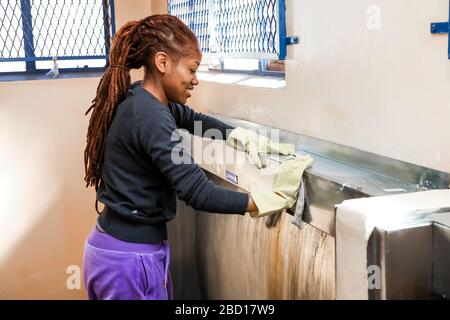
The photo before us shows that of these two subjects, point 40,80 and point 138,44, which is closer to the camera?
point 138,44

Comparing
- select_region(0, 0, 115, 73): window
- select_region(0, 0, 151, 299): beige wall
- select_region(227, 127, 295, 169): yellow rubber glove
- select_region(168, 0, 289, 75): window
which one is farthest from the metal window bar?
select_region(0, 0, 151, 299): beige wall

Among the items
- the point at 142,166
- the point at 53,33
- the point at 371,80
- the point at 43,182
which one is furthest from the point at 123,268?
the point at 53,33

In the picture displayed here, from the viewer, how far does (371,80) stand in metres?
1.33

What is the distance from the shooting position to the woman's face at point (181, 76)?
138 centimetres

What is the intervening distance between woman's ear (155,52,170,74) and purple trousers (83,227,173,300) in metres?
0.46

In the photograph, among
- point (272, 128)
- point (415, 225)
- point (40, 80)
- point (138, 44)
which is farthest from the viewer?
point (40, 80)

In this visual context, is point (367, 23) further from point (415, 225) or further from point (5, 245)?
point (5, 245)

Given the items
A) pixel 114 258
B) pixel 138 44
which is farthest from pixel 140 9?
pixel 114 258

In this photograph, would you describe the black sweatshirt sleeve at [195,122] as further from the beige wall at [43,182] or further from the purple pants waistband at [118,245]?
the beige wall at [43,182]

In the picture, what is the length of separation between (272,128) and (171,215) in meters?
0.53

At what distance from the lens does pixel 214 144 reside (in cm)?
187

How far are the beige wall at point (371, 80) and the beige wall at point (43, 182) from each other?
138cm

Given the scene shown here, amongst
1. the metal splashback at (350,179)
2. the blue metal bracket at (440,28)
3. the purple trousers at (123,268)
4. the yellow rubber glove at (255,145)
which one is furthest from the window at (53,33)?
the blue metal bracket at (440,28)

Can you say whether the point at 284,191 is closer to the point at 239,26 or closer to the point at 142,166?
the point at 142,166
